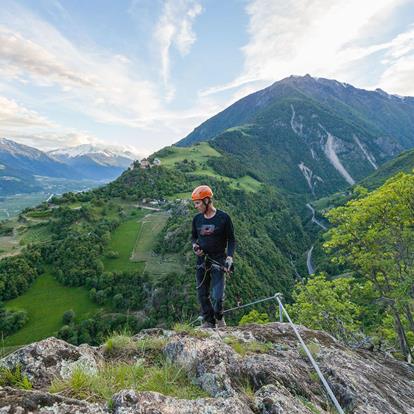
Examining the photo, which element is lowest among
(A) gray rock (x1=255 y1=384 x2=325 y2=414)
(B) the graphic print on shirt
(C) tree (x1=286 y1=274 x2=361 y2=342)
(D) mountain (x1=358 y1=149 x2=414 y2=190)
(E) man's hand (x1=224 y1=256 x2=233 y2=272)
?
(D) mountain (x1=358 y1=149 x2=414 y2=190)

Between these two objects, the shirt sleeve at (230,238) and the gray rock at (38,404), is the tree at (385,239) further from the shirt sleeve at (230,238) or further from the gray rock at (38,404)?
the gray rock at (38,404)

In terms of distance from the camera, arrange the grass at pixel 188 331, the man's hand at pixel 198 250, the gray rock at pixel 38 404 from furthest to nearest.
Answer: the man's hand at pixel 198 250 < the grass at pixel 188 331 < the gray rock at pixel 38 404

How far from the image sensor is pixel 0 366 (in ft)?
13.2

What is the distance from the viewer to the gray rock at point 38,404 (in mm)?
2801

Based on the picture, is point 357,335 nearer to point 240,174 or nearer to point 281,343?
point 281,343

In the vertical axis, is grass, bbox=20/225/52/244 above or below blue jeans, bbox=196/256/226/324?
above

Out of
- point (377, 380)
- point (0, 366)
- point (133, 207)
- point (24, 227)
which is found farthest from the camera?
point (133, 207)

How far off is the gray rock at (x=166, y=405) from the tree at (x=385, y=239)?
43.9ft

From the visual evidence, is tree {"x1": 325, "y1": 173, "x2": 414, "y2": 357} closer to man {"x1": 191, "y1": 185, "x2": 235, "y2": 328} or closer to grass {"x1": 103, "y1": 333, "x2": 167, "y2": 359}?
man {"x1": 191, "y1": 185, "x2": 235, "y2": 328}

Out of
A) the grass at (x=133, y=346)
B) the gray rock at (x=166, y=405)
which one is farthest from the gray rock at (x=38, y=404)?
the grass at (x=133, y=346)

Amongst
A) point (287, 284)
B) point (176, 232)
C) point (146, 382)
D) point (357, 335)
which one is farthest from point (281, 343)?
point (287, 284)

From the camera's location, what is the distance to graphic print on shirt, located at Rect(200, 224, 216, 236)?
7281 millimetres

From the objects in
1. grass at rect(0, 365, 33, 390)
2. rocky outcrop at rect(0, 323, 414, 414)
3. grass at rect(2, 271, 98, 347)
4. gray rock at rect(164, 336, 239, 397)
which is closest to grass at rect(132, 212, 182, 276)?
grass at rect(2, 271, 98, 347)

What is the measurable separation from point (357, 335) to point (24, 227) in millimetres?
111709
